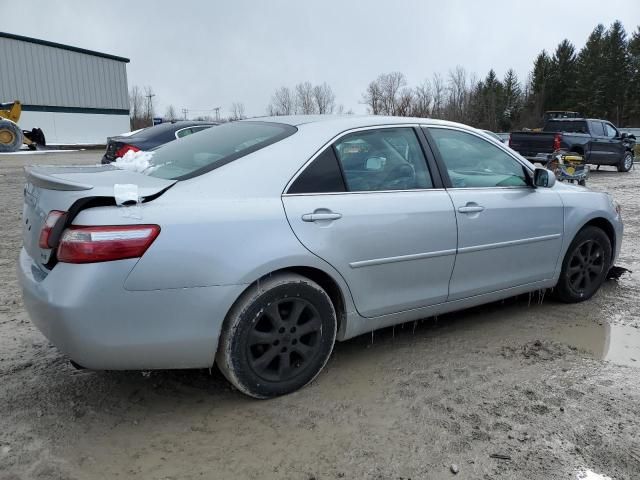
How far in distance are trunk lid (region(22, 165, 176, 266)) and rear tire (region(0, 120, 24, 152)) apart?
25043 millimetres

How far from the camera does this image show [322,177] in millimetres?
3158

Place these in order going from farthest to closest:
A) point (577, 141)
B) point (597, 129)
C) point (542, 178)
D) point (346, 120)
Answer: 1. point (597, 129)
2. point (577, 141)
3. point (542, 178)
4. point (346, 120)

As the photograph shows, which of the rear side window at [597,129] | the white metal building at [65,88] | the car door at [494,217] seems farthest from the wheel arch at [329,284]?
the white metal building at [65,88]

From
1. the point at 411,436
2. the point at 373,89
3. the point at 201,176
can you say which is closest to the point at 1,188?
the point at 201,176

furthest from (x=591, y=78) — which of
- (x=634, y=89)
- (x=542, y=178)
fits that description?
(x=542, y=178)

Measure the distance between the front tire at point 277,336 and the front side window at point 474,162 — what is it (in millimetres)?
1409

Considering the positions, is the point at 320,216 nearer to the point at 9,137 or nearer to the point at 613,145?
the point at 613,145

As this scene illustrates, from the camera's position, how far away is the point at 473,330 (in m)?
4.14

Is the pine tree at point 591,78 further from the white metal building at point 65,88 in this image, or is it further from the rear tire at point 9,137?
the rear tire at point 9,137

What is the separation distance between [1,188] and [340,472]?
12100 millimetres

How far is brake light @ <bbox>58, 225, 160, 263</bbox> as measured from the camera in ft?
8.07

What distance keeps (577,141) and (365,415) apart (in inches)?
660

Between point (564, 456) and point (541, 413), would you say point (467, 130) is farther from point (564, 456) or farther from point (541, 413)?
point (564, 456)

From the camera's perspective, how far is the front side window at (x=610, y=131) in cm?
1825
